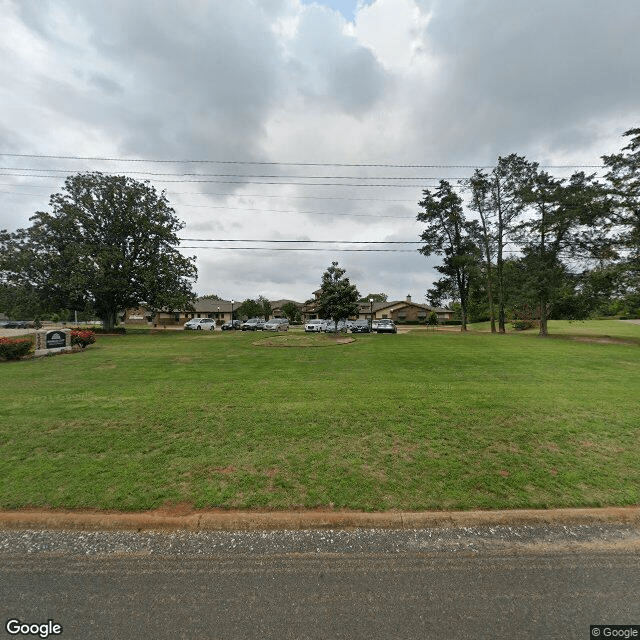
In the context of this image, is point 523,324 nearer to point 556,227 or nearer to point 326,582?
point 556,227

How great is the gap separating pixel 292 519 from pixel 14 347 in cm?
1557

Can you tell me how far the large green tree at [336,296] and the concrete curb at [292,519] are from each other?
20429 mm

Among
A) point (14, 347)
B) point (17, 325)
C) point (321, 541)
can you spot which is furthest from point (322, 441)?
point (17, 325)

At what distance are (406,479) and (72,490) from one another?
4162 mm

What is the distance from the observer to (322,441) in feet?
16.0

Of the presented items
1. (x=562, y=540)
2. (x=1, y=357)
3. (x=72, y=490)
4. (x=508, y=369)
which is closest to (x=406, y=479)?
(x=562, y=540)

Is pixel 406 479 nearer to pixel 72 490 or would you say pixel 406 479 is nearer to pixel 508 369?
pixel 72 490

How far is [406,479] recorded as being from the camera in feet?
12.7

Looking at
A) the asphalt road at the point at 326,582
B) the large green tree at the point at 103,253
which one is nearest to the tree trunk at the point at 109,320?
the large green tree at the point at 103,253

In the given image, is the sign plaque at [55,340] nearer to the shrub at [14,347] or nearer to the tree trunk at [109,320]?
the shrub at [14,347]

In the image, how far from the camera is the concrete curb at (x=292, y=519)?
3.17 meters

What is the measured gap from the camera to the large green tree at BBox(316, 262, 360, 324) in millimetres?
23531

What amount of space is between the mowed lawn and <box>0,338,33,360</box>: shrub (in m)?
4.87

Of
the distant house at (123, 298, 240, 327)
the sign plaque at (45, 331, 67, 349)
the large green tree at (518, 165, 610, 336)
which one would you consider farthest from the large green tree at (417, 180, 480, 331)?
the distant house at (123, 298, 240, 327)
